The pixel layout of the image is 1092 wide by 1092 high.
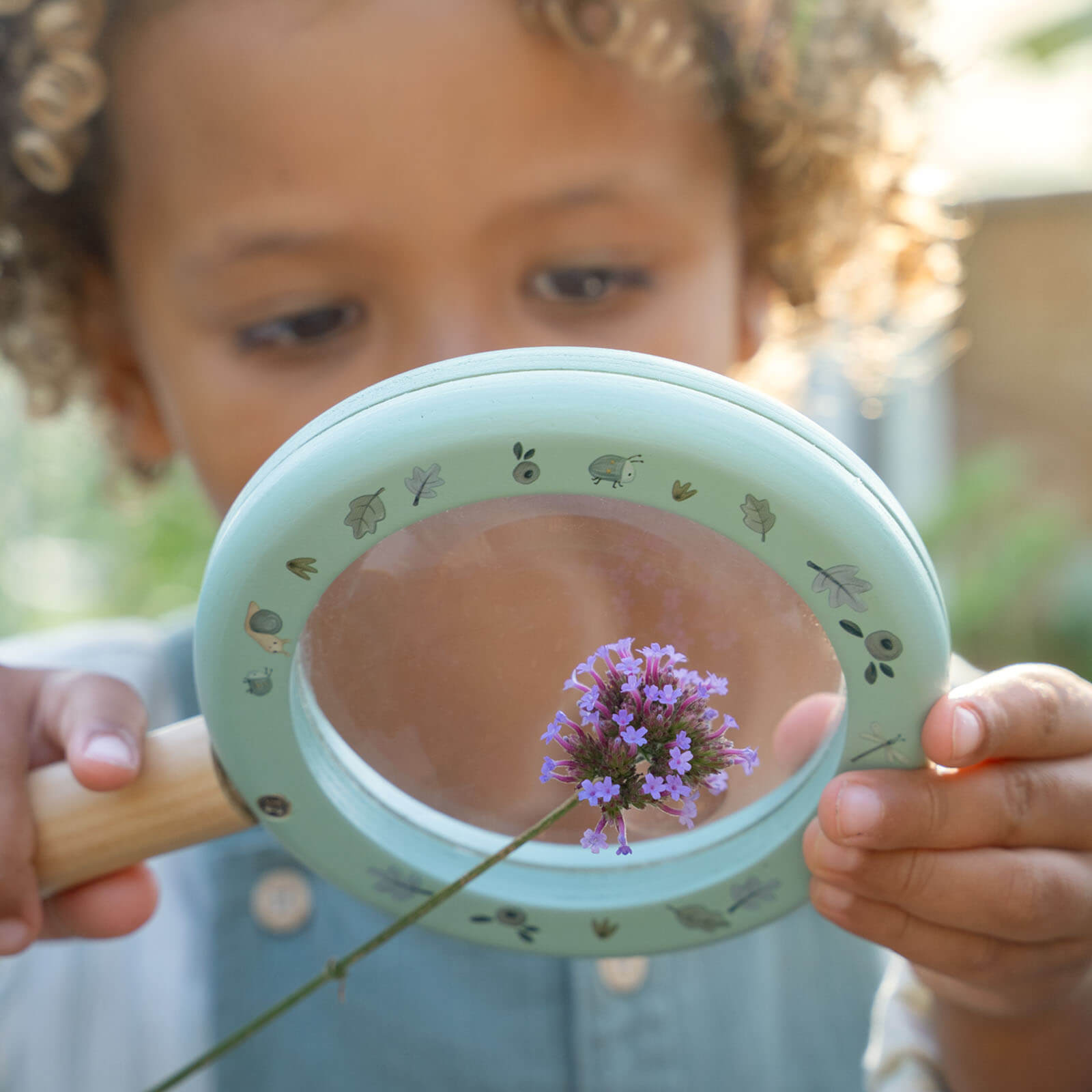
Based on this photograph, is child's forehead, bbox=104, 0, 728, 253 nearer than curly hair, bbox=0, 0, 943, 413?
Yes

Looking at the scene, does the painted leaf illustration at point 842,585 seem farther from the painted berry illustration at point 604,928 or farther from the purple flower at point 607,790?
the painted berry illustration at point 604,928

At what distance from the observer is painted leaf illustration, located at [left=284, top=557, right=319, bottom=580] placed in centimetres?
49

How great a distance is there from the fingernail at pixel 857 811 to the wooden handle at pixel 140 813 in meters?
0.32

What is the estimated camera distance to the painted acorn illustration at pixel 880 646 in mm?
491

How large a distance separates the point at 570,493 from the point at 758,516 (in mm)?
82

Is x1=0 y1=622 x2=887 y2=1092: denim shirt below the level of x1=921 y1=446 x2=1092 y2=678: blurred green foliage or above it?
above

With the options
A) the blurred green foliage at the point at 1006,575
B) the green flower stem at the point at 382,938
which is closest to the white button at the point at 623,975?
the green flower stem at the point at 382,938

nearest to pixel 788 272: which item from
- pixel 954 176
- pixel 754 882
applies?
pixel 954 176

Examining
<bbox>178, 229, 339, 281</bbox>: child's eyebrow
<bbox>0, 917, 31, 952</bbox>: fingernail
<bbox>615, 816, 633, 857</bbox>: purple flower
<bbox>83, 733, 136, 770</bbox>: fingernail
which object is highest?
<bbox>178, 229, 339, 281</bbox>: child's eyebrow

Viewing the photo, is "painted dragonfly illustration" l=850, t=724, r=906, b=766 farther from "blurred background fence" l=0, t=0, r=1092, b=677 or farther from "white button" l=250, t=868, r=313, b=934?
"blurred background fence" l=0, t=0, r=1092, b=677

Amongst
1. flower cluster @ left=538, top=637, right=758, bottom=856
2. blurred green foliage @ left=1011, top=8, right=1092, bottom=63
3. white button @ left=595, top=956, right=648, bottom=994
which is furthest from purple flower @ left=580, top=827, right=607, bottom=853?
blurred green foliage @ left=1011, top=8, right=1092, bottom=63

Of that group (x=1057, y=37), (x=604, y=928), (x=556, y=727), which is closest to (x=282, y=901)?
(x=604, y=928)

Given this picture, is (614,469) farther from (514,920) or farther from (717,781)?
(514,920)

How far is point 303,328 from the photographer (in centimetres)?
100
